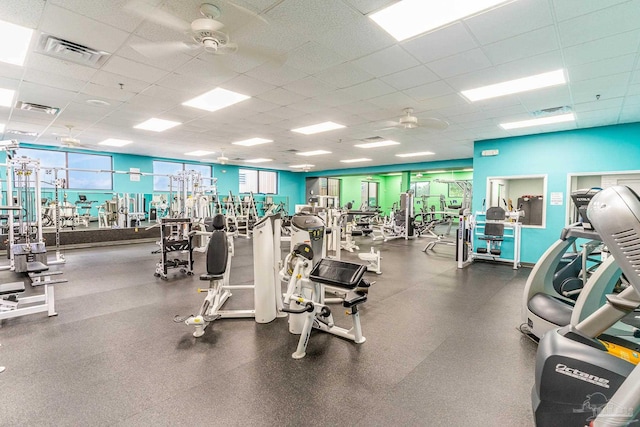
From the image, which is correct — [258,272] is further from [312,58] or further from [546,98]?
[546,98]

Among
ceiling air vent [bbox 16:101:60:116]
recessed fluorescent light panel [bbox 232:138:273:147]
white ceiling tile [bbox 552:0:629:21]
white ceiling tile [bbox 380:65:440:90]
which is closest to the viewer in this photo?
white ceiling tile [bbox 552:0:629:21]

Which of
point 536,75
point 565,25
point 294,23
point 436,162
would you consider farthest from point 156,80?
point 436,162

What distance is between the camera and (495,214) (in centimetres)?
621

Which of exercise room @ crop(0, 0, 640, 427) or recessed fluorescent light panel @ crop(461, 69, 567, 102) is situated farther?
recessed fluorescent light panel @ crop(461, 69, 567, 102)

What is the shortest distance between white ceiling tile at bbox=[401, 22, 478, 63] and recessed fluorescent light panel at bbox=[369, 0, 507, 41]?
4.2 inches

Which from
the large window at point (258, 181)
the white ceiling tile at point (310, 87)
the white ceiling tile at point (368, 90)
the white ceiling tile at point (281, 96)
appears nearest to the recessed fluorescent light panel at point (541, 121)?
the white ceiling tile at point (368, 90)

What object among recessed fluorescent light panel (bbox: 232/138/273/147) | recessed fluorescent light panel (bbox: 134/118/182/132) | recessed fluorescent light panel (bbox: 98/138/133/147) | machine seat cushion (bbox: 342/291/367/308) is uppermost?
recessed fluorescent light panel (bbox: 98/138/133/147)

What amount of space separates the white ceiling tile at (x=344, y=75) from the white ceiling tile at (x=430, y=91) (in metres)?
0.77

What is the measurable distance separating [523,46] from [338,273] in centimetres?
271

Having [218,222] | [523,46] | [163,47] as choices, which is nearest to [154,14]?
[163,47]

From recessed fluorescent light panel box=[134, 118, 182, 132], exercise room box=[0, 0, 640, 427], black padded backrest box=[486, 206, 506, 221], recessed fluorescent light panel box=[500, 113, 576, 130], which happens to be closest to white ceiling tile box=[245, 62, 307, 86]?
exercise room box=[0, 0, 640, 427]

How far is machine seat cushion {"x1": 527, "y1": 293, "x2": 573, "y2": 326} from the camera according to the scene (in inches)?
104

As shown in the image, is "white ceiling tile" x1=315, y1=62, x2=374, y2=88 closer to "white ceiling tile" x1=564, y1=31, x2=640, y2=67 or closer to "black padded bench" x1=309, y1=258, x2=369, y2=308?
"white ceiling tile" x1=564, y1=31, x2=640, y2=67

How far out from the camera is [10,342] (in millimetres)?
2725
